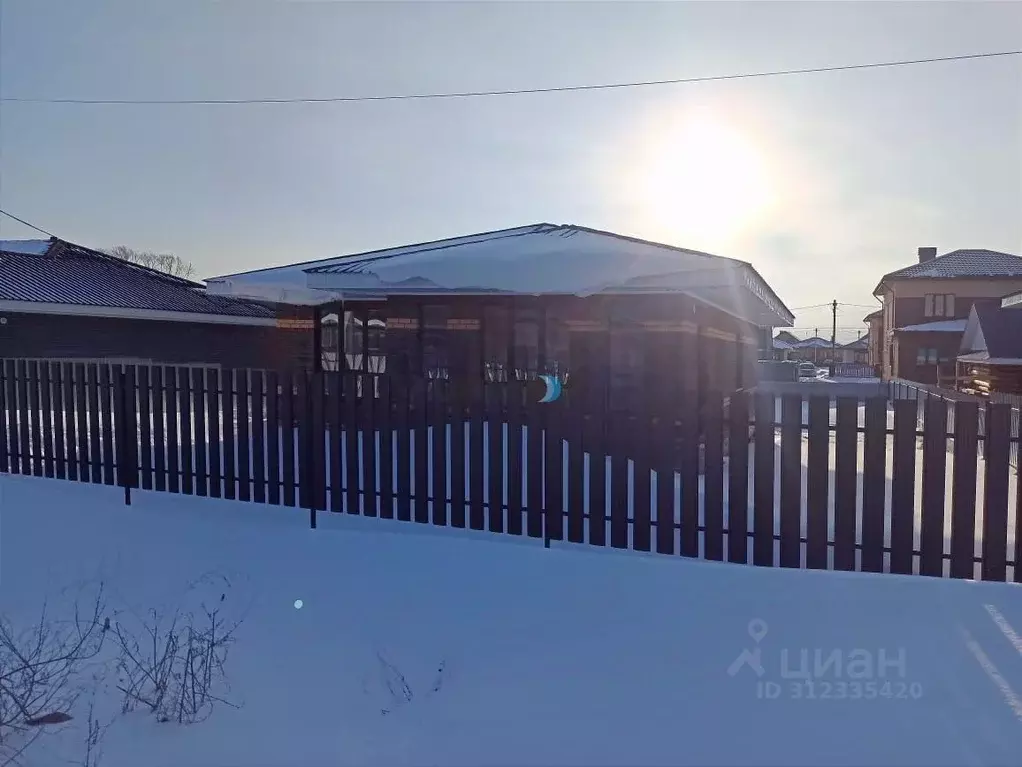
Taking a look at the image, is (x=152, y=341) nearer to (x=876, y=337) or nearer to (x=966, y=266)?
(x=966, y=266)

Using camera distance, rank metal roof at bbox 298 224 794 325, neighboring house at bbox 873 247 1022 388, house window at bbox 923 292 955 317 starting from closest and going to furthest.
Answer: metal roof at bbox 298 224 794 325, neighboring house at bbox 873 247 1022 388, house window at bbox 923 292 955 317

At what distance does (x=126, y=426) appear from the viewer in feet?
21.9

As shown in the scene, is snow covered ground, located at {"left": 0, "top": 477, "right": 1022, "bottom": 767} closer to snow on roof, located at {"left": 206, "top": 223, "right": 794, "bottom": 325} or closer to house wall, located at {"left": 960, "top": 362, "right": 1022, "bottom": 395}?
snow on roof, located at {"left": 206, "top": 223, "right": 794, "bottom": 325}

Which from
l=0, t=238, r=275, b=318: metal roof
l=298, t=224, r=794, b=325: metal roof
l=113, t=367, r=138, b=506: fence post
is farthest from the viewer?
l=0, t=238, r=275, b=318: metal roof

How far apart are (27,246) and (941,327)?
3966 centimetres

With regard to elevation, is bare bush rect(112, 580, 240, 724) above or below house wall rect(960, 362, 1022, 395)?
below

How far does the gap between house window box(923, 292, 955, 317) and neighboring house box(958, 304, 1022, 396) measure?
1386cm

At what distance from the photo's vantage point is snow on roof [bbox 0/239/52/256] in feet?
73.9

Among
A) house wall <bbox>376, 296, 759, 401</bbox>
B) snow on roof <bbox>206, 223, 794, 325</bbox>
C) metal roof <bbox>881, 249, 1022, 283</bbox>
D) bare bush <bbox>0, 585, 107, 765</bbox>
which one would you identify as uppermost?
metal roof <bbox>881, 249, 1022, 283</bbox>

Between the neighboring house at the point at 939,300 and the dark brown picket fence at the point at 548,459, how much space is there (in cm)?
3402

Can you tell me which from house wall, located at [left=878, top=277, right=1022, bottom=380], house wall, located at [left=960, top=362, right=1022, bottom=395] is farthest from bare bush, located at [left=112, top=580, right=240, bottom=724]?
house wall, located at [left=878, top=277, right=1022, bottom=380]

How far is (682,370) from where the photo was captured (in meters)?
10.3

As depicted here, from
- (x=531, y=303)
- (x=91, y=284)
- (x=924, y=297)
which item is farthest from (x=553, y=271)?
(x=924, y=297)

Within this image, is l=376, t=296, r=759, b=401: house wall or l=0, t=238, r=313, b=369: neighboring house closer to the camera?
l=376, t=296, r=759, b=401: house wall
